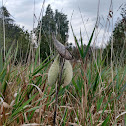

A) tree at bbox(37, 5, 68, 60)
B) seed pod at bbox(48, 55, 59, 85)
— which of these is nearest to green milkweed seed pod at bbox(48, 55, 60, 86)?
seed pod at bbox(48, 55, 59, 85)

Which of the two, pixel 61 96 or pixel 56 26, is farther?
pixel 56 26

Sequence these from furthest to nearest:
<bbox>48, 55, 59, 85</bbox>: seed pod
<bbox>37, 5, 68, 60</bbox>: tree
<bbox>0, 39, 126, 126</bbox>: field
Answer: <bbox>37, 5, 68, 60</bbox>: tree < <bbox>0, 39, 126, 126</bbox>: field < <bbox>48, 55, 59, 85</bbox>: seed pod

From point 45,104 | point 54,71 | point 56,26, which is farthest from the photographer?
point 56,26

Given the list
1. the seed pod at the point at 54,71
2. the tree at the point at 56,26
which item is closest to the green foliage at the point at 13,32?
the tree at the point at 56,26

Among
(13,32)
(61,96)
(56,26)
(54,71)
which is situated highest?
(13,32)

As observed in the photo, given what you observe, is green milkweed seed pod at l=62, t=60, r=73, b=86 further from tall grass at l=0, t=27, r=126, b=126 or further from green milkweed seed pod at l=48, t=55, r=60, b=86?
tall grass at l=0, t=27, r=126, b=126

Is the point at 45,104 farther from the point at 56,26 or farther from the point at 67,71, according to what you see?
the point at 56,26

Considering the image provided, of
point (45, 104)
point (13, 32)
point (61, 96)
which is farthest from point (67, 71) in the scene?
point (13, 32)

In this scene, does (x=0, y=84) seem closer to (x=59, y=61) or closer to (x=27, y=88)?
(x=27, y=88)

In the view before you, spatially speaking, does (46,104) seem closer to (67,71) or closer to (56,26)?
(67,71)

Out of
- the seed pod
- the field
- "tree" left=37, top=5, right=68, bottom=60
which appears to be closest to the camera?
the seed pod

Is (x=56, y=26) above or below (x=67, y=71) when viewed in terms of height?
above

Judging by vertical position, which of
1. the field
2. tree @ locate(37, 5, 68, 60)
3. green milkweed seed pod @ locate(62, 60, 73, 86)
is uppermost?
tree @ locate(37, 5, 68, 60)

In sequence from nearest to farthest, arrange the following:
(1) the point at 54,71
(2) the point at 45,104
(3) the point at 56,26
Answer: (1) the point at 54,71, (2) the point at 45,104, (3) the point at 56,26
